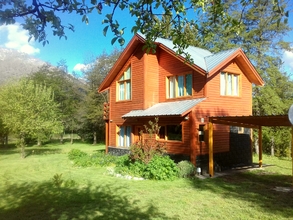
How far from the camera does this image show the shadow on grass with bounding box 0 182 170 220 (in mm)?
6676

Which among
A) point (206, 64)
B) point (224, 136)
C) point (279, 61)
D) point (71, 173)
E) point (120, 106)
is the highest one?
point (279, 61)

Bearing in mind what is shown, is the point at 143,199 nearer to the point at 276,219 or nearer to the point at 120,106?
the point at 276,219

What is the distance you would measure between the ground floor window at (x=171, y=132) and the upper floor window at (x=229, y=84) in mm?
3536

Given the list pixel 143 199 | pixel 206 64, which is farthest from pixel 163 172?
pixel 206 64

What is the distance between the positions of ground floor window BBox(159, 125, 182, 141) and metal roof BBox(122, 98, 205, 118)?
1086 mm

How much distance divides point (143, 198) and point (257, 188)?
4.75 meters

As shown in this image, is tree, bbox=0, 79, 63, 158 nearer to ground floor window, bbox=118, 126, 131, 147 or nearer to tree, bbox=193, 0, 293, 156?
ground floor window, bbox=118, 126, 131, 147

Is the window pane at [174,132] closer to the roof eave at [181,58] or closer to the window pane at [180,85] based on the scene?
the window pane at [180,85]

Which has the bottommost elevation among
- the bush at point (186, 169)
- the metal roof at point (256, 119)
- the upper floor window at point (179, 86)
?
the bush at point (186, 169)

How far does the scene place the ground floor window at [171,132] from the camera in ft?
44.6

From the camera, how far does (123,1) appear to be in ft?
12.6

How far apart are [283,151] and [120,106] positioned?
13.7 m

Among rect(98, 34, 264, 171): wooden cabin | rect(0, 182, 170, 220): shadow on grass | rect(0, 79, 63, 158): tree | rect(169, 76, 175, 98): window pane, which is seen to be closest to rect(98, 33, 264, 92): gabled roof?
rect(98, 34, 264, 171): wooden cabin

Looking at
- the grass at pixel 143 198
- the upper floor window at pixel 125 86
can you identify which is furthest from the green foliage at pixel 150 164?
the upper floor window at pixel 125 86
